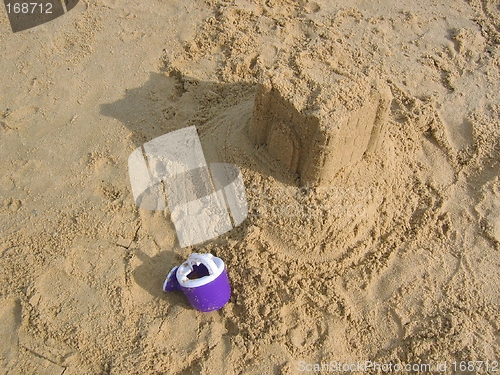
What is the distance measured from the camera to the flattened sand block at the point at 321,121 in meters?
2.26

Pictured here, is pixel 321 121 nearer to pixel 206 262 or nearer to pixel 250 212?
pixel 250 212

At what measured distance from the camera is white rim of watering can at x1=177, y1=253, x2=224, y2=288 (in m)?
2.20

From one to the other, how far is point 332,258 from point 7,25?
12.9 feet

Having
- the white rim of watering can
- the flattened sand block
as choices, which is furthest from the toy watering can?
the flattened sand block

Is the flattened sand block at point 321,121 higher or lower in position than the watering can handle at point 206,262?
higher

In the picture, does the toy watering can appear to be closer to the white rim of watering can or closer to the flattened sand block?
the white rim of watering can

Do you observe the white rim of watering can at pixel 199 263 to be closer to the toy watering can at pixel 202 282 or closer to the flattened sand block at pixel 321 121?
the toy watering can at pixel 202 282

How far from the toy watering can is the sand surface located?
135 mm

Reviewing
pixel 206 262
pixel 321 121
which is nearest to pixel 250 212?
pixel 206 262

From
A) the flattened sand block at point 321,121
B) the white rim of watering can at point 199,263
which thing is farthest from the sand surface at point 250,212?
the white rim of watering can at point 199,263

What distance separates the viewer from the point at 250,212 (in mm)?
2684

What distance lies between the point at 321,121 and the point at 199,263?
41.7 inches

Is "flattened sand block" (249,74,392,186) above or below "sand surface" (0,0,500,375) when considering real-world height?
above

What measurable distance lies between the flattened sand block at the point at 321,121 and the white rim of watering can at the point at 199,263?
2.66 feet
